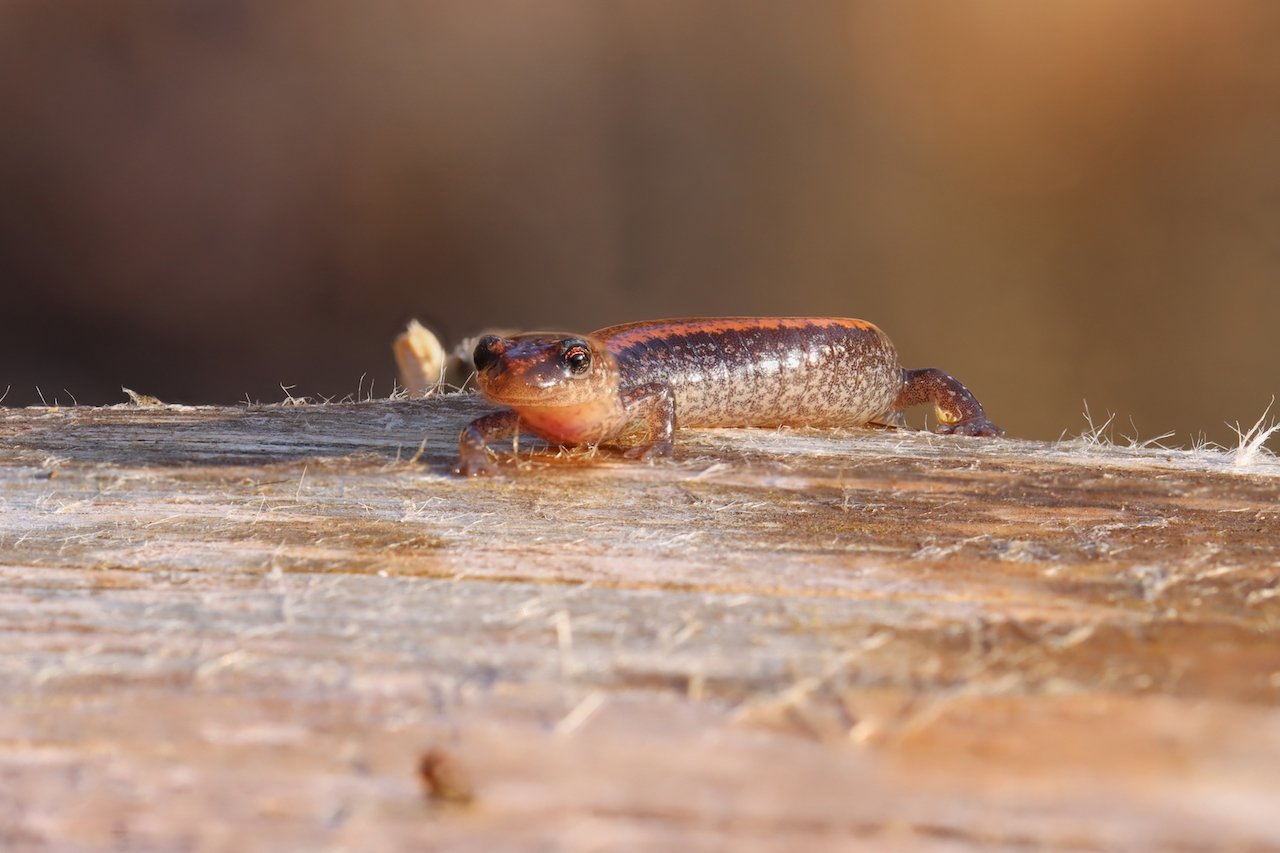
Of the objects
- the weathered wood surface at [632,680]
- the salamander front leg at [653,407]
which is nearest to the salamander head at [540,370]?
the salamander front leg at [653,407]

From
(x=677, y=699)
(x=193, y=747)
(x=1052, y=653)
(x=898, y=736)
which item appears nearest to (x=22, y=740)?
(x=193, y=747)

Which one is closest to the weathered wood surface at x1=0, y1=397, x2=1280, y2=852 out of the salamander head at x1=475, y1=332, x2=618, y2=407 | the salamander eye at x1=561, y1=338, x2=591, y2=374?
the salamander head at x1=475, y1=332, x2=618, y2=407

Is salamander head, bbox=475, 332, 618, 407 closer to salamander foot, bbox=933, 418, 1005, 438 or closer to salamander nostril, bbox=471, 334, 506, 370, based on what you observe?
salamander nostril, bbox=471, 334, 506, 370

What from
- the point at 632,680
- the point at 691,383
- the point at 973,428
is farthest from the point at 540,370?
the point at 973,428

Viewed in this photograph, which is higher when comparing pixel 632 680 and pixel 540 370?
pixel 540 370

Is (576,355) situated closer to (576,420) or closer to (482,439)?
(576,420)

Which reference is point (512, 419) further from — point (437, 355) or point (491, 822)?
point (437, 355)

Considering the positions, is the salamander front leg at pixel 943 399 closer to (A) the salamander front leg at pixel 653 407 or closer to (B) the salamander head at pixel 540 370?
(A) the salamander front leg at pixel 653 407
